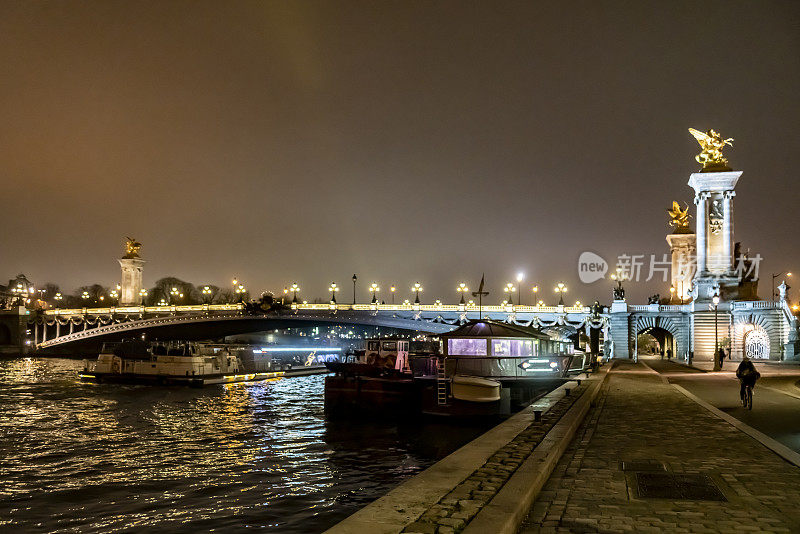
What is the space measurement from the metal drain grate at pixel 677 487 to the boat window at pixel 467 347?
24957mm

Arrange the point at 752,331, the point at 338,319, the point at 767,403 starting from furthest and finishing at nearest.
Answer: the point at 338,319 < the point at 752,331 < the point at 767,403

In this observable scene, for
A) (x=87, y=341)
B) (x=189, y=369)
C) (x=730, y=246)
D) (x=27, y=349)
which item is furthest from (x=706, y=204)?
(x=27, y=349)

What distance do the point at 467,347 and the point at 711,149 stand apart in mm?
61748

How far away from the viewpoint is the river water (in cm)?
1543

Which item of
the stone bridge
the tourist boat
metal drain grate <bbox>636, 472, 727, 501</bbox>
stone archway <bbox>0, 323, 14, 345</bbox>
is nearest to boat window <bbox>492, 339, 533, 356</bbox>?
metal drain grate <bbox>636, 472, 727, 501</bbox>

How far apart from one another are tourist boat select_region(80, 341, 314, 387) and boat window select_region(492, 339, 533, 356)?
1066 inches

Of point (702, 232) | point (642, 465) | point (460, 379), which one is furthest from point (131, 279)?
point (642, 465)

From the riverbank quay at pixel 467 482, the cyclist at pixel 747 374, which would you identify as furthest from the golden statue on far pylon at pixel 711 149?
the riverbank quay at pixel 467 482

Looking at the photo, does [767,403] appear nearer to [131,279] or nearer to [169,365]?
[169,365]

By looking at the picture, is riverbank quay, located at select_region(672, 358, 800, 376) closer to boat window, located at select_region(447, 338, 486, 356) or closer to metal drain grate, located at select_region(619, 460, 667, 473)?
boat window, located at select_region(447, 338, 486, 356)

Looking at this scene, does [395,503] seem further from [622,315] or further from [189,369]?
[622,315]

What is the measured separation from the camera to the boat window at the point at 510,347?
3719cm

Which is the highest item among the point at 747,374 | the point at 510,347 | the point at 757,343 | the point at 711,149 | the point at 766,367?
the point at 711,149

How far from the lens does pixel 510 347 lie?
37.7 metres
